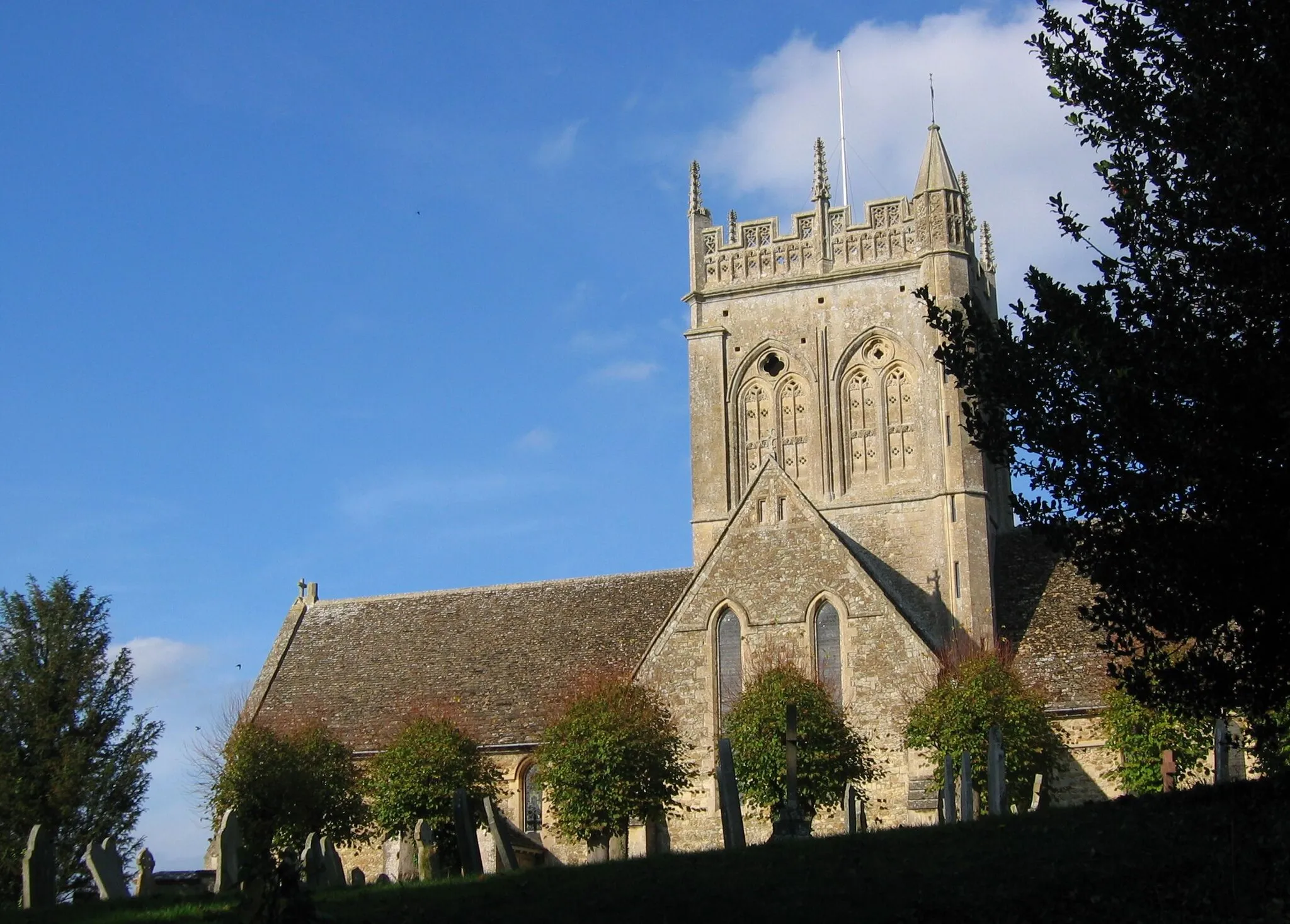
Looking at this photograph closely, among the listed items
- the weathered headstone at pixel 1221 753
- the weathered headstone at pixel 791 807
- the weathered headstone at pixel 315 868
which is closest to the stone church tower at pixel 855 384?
the weathered headstone at pixel 1221 753

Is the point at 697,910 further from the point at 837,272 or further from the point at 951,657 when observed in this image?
the point at 837,272

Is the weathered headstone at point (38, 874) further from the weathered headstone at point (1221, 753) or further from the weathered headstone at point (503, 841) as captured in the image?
the weathered headstone at point (1221, 753)

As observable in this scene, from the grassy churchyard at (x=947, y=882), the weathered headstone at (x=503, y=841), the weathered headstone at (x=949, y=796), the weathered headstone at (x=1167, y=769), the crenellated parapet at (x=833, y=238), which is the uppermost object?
the crenellated parapet at (x=833, y=238)

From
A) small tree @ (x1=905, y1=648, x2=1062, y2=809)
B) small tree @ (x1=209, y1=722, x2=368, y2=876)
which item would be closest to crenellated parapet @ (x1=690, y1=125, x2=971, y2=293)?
small tree @ (x1=905, y1=648, x2=1062, y2=809)

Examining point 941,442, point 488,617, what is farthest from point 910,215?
point 488,617

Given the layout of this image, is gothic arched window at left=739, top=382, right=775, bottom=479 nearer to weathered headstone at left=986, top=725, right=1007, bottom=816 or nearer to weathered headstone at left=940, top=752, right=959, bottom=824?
weathered headstone at left=940, top=752, right=959, bottom=824

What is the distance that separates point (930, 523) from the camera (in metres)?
44.1

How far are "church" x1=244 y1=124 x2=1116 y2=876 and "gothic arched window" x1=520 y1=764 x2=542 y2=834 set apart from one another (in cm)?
7

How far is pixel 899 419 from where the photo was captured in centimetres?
4553

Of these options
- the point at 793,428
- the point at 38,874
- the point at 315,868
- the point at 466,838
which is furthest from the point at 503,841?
the point at 793,428

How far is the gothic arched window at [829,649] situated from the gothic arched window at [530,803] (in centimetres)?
862

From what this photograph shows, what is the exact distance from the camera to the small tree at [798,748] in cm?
3634

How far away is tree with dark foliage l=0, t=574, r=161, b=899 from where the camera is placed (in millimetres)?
44719

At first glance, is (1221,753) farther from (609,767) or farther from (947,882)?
(947,882)
